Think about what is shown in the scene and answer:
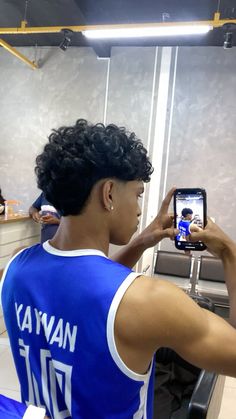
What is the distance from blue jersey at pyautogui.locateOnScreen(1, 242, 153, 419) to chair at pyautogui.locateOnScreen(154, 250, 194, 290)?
2914 mm

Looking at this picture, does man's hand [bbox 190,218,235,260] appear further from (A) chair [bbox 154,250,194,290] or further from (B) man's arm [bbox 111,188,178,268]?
(A) chair [bbox 154,250,194,290]

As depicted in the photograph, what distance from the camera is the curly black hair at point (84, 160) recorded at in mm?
647

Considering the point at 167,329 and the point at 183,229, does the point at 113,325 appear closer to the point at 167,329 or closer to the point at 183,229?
the point at 167,329

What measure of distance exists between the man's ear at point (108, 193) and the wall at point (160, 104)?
3.54 meters

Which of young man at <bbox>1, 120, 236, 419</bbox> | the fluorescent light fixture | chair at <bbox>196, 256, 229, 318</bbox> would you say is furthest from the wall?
young man at <bbox>1, 120, 236, 419</bbox>

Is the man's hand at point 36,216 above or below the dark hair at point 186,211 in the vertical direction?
below

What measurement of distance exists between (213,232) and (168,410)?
121cm

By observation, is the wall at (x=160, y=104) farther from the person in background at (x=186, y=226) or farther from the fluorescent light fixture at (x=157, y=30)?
the person in background at (x=186, y=226)

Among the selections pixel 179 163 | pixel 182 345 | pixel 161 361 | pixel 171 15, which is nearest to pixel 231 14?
pixel 171 15

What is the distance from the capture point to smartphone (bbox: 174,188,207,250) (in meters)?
0.96

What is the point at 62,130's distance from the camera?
0.70 metres

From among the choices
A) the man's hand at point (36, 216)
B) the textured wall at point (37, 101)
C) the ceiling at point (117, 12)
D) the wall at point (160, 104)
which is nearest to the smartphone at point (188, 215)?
the man's hand at point (36, 216)

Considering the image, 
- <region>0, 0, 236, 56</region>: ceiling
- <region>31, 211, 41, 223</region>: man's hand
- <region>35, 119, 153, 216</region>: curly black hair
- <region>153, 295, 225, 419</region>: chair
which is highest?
<region>0, 0, 236, 56</region>: ceiling

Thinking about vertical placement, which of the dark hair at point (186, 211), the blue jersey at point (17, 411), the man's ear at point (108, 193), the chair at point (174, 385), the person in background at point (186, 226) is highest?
the man's ear at point (108, 193)
